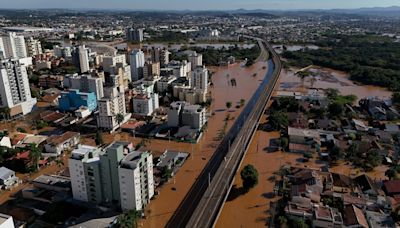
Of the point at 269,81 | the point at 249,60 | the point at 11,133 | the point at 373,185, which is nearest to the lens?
the point at 373,185

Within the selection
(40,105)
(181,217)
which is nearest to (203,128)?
(181,217)

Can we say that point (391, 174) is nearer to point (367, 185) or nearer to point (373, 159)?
point (373, 159)

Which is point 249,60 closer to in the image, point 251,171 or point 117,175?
point 251,171

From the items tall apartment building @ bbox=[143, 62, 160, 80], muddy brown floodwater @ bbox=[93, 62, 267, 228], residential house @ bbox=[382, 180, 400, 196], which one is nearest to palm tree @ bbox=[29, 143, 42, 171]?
muddy brown floodwater @ bbox=[93, 62, 267, 228]

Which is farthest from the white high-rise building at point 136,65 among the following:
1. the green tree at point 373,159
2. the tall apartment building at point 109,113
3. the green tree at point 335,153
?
the green tree at point 373,159

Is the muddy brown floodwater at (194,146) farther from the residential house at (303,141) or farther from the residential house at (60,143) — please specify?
the residential house at (303,141)
